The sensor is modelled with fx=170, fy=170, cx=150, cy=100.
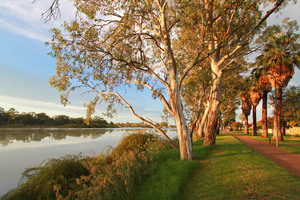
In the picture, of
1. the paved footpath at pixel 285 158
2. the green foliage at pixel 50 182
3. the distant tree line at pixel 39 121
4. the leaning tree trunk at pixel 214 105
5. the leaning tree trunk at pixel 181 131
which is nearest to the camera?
the green foliage at pixel 50 182

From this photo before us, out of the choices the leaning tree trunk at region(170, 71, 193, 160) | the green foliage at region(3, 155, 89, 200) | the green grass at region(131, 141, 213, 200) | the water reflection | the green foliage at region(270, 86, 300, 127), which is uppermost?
the green foliage at region(270, 86, 300, 127)

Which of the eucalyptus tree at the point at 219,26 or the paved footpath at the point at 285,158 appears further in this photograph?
the eucalyptus tree at the point at 219,26

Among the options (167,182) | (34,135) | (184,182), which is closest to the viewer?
(167,182)

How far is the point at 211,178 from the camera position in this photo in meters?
5.75

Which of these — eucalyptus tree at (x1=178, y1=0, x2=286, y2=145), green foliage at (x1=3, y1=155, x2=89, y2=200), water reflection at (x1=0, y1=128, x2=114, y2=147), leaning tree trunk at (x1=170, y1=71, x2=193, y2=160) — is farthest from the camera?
water reflection at (x1=0, y1=128, x2=114, y2=147)

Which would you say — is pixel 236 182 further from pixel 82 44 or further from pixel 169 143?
pixel 82 44

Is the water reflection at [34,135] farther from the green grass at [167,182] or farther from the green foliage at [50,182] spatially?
the green grass at [167,182]

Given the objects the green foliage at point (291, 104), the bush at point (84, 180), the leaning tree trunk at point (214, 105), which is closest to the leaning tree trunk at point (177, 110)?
the bush at point (84, 180)

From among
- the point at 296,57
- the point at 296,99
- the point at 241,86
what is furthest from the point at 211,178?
the point at 296,99

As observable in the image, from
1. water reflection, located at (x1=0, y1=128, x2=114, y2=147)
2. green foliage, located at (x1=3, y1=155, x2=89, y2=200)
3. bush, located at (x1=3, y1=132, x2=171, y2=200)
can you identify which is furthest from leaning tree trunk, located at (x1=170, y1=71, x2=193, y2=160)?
water reflection, located at (x1=0, y1=128, x2=114, y2=147)

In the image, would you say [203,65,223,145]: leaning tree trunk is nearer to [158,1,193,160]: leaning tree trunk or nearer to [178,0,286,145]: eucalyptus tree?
[178,0,286,145]: eucalyptus tree

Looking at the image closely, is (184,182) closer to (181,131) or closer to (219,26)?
(181,131)

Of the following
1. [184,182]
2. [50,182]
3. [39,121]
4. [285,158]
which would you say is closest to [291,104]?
[285,158]

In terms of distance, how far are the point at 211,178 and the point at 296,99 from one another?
3605 cm
